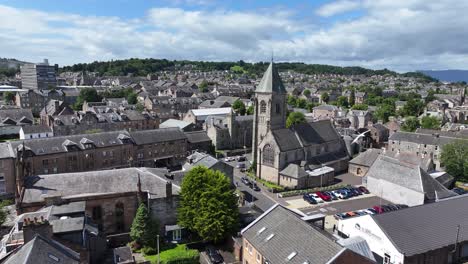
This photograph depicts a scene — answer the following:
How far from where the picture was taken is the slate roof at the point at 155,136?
218ft

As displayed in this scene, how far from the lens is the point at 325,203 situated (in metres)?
52.0

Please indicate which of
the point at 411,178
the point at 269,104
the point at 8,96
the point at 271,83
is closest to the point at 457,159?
the point at 411,178

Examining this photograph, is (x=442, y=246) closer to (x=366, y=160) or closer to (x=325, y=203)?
(x=325, y=203)

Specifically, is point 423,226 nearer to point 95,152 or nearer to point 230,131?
point 95,152

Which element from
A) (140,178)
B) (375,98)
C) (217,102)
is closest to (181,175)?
(140,178)

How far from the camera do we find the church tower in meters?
62.5

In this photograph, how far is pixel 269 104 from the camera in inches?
2466

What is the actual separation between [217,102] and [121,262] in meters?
96.9

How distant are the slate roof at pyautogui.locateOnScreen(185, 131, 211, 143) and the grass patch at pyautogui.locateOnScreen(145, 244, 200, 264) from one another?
42529 millimetres

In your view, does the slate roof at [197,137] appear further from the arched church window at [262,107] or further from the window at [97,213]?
the window at [97,213]

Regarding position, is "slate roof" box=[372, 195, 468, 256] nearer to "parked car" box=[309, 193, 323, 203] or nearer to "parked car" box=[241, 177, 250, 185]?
"parked car" box=[309, 193, 323, 203]

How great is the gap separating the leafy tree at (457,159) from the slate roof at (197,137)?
4787cm

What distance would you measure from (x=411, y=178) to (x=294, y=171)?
1754 centimetres

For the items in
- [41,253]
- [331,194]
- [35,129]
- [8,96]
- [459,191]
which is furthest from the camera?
[8,96]
